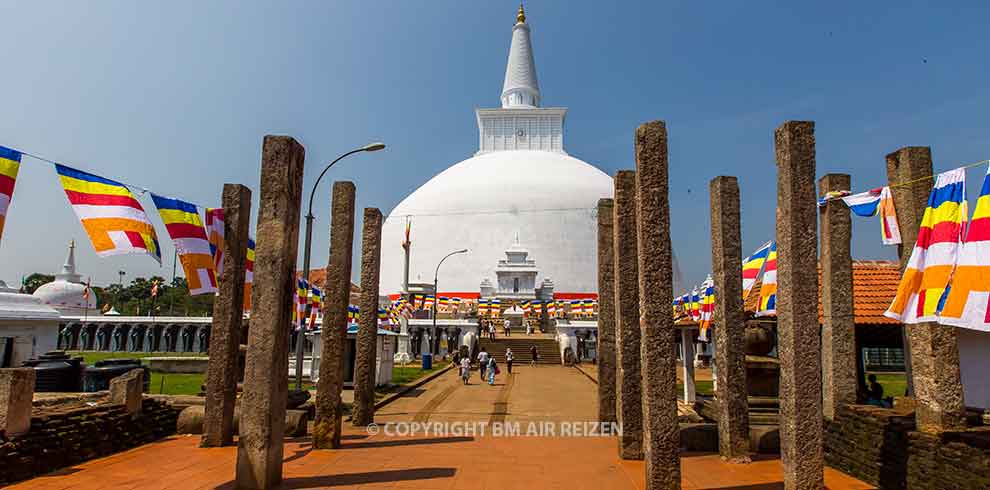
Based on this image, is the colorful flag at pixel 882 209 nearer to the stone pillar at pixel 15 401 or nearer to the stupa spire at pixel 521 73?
the stone pillar at pixel 15 401

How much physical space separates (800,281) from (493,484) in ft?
14.1

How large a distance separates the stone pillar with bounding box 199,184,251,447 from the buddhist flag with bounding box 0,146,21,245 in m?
3.47

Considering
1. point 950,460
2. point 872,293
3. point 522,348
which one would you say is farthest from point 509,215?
point 950,460

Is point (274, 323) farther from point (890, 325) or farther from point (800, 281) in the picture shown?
point (890, 325)

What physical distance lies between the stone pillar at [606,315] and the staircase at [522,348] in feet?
68.3

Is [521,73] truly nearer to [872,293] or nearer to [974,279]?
[872,293]

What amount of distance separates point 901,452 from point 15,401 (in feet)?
35.1

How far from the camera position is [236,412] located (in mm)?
10734

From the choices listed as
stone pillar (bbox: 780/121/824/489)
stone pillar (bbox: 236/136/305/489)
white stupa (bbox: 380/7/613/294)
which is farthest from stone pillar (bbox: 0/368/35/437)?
white stupa (bbox: 380/7/613/294)

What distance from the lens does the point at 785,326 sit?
6.84m

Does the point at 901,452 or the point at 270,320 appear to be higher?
the point at 270,320

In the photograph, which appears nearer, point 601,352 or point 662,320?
point 662,320

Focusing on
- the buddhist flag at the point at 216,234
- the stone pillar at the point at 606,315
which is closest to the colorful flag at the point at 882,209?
the stone pillar at the point at 606,315

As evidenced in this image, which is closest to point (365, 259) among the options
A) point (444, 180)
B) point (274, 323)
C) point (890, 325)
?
point (274, 323)
